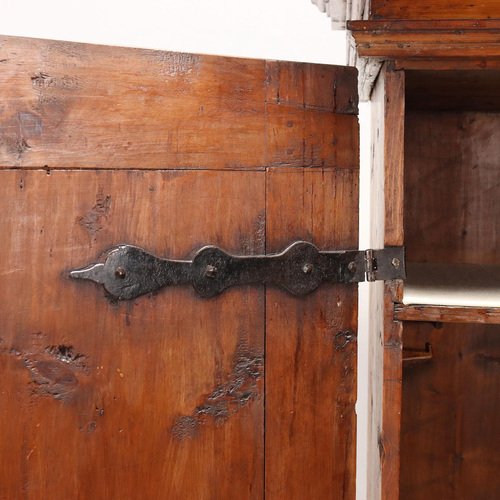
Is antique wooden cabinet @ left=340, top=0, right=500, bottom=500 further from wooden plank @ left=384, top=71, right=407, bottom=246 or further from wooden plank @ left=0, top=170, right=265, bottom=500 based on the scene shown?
wooden plank @ left=0, top=170, right=265, bottom=500

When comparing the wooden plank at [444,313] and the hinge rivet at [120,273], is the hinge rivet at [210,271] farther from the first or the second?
the wooden plank at [444,313]

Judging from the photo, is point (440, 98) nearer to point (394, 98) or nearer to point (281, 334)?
point (394, 98)

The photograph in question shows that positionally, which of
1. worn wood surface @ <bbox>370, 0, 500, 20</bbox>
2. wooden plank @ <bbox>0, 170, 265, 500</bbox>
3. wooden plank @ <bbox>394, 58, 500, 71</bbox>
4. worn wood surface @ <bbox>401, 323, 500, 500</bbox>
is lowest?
worn wood surface @ <bbox>401, 323, 500, 500</bbox>

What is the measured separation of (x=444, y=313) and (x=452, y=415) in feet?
2.17

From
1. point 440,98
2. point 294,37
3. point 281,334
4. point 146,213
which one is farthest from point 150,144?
point 294,37

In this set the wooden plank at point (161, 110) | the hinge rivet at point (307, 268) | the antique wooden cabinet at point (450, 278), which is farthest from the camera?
the antique wooden cabinet at point (450, 278)

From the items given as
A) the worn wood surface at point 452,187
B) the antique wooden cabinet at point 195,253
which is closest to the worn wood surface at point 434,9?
the antique wooden cabinet at point 195,253

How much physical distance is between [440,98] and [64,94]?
0.74 meters

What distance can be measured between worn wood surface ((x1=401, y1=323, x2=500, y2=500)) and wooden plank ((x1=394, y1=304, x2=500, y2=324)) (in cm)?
54

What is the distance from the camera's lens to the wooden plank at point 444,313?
3.53 ft

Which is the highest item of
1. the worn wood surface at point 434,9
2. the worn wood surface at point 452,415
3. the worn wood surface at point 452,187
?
the worn wood surface at point 434,9

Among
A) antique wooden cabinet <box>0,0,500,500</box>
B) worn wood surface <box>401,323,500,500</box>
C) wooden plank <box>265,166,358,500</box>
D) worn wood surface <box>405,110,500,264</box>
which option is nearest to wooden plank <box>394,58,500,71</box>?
antique wooden cabinet <box>0,0,500,500</box>

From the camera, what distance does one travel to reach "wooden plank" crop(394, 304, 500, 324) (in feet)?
3.53

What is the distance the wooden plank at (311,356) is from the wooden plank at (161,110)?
0.05 meters
